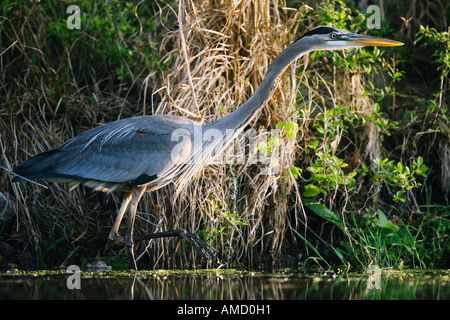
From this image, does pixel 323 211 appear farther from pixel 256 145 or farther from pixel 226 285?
pixel 226 285

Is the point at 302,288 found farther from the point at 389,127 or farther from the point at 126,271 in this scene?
the point at 389,127

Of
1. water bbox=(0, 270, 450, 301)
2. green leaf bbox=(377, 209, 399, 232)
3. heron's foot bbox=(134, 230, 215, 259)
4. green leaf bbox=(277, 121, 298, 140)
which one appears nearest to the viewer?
water bbox=(0, 270, 450, 301)

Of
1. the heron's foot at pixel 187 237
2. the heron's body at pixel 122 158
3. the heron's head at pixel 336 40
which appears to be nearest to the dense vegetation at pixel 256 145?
the heron's foot at pixel 187 237

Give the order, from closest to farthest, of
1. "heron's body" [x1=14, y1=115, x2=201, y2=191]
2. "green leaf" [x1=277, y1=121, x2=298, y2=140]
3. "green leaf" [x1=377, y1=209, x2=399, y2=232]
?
"heron's body" [x1=14, y1=115, x2=201, y2=191]
"green leaf" [x1=277, y1=121, x2=298, y2=140]
"green leaf" [x1=377, y1=209, x2=399, y2=232]

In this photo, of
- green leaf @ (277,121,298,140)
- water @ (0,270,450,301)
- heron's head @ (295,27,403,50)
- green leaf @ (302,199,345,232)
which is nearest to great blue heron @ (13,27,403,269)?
heron's head @ (295,27,403,50)

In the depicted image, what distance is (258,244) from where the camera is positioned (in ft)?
19.2

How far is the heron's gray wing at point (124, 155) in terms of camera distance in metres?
5.34

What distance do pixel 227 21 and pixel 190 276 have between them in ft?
7.86

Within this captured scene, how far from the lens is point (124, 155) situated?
5457 millimetres

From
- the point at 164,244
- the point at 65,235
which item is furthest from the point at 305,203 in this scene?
the point at 65,235

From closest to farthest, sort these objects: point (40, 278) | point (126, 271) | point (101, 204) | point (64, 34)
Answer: point (40, 278) → point (126, 271) → point (101, 204) → point (64, 34)

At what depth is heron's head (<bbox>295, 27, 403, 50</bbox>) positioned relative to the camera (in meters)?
5.39

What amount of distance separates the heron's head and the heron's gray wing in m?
1.19

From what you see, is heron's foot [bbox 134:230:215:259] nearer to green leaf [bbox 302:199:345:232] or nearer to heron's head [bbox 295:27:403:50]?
green leaf [bbox 302:199:345:232]
